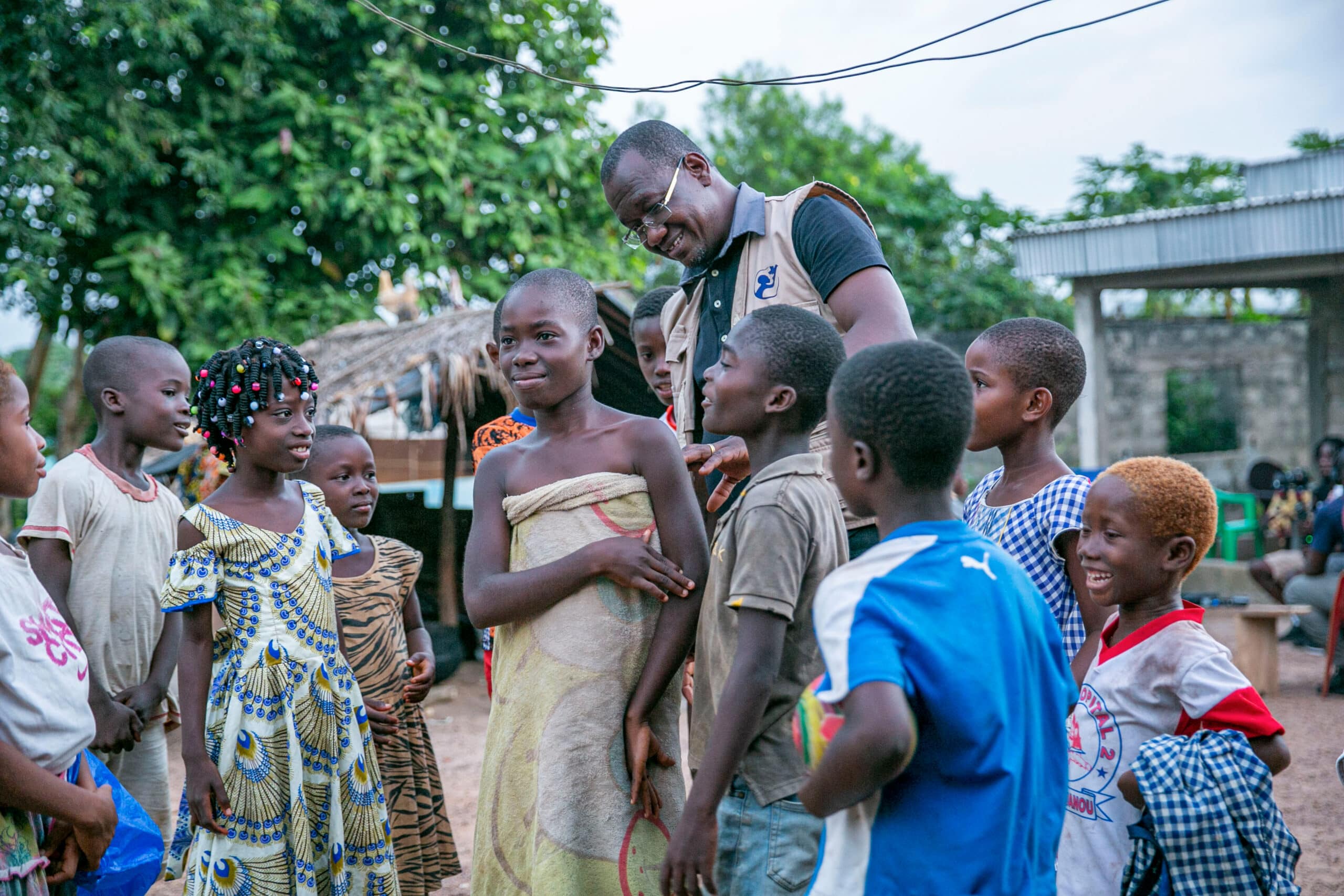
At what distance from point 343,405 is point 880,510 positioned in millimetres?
5938

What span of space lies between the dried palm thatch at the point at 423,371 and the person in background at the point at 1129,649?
5.22 meters

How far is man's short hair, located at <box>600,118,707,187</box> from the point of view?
2.62m

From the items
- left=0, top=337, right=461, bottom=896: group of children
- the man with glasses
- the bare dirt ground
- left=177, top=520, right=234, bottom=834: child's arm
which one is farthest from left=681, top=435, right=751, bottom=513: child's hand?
the bare dirt ground

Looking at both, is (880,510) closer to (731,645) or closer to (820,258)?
(731,645)

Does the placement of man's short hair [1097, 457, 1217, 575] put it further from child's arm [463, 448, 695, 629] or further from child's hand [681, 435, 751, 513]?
child's arm [463, 448, 695, 629]

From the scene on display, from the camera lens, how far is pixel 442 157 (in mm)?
10844

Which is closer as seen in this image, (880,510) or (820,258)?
(880,510)

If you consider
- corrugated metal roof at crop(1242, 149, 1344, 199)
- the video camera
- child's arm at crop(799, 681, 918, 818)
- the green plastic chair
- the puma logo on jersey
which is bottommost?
the green plastic chair

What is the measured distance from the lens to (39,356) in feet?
34.4

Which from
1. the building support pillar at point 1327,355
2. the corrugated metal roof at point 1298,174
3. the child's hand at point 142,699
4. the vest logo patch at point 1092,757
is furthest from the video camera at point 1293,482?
the child's hand at point 142,699

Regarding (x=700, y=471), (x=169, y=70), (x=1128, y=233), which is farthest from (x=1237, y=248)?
(x=169, y=70)

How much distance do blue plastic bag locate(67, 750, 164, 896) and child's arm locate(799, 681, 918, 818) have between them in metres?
1.69

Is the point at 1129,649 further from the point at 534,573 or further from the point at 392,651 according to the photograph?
the point at 392,651

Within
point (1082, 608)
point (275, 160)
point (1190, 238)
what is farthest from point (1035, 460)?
point (275, 160)
